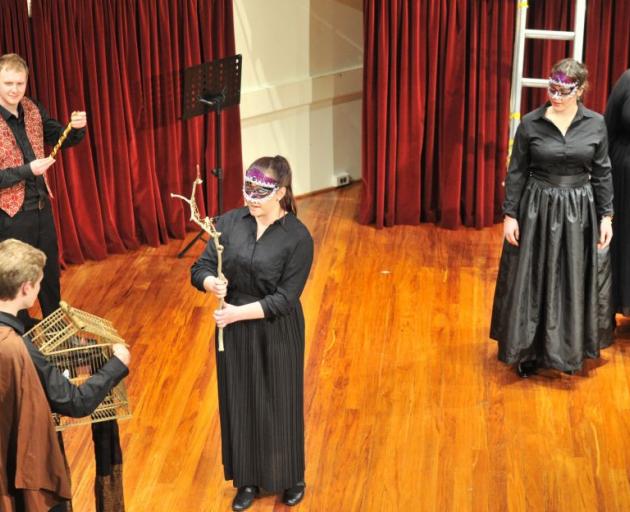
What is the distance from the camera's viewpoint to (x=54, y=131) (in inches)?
193

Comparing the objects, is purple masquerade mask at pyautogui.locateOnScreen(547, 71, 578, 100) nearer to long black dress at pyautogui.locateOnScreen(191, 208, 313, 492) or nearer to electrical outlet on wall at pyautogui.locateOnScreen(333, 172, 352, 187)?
long black dress at pyautogui.locateOnScreen(191, 208, 313, 492)

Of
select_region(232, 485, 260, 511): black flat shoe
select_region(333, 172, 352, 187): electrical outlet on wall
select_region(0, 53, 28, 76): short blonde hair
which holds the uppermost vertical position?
select_region(0, 53, 28, 76): short blonde hair

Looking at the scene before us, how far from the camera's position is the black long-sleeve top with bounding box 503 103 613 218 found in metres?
4.46

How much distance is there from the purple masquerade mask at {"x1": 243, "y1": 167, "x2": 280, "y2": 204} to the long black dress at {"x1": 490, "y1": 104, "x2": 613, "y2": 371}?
1.56 metres

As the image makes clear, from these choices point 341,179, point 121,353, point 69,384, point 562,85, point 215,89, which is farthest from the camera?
point 341,179

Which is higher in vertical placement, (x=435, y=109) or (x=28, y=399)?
(x=28, y=399)

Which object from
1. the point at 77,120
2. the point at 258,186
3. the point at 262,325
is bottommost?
the point at 262,325

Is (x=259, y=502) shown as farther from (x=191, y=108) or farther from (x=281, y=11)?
(x=281, y=11)

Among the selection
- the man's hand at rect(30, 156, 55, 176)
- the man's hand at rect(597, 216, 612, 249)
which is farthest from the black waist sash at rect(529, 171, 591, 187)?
the man's hand at rect(30, 156, 55, 176)

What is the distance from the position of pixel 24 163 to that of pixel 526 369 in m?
2.56

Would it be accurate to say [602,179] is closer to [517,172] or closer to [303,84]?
[517,172]

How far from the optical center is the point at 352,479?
13.4 ft

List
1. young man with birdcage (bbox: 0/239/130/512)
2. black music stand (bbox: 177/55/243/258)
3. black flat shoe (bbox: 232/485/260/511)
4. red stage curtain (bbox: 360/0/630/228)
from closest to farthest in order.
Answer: young man with birdcage (bbox: 0/239/130/512) → black flat shoe (bbox: 232/485/260/511) → black music stand (bbox: 177/55/243/258) → red stage curtain (bbox: 360/0/630/228)

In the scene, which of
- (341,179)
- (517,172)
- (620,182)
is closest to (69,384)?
(517,172)
